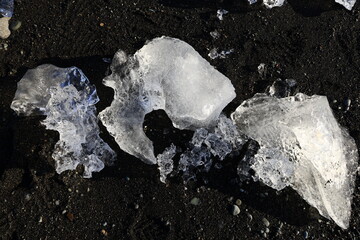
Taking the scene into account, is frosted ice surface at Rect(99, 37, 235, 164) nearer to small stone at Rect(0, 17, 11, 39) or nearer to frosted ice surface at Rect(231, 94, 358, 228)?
frosted ice surface at Rect(231, 94, 358, 228)

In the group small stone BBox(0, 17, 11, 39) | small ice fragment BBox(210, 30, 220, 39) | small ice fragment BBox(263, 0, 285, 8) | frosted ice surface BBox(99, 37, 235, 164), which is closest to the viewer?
frosted ice surface BBox(99, 37, 235, 164)

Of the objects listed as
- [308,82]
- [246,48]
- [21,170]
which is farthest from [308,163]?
[21,170]

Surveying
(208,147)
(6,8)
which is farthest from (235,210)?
(6,8)

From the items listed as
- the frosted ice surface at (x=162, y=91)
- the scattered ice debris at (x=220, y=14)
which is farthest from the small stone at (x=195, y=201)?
the scattered ice debris at (x=220, y=14)

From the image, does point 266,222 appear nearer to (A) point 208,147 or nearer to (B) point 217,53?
(A) point 208,147

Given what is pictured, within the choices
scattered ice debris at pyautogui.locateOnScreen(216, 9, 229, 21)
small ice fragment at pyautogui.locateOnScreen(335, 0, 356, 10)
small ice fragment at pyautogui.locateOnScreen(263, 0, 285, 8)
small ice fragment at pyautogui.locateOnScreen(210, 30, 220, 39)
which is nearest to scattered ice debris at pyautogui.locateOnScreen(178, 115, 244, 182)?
small ice fragment at pyautogui.locateOnScreen(210, 30, 220, 39)
